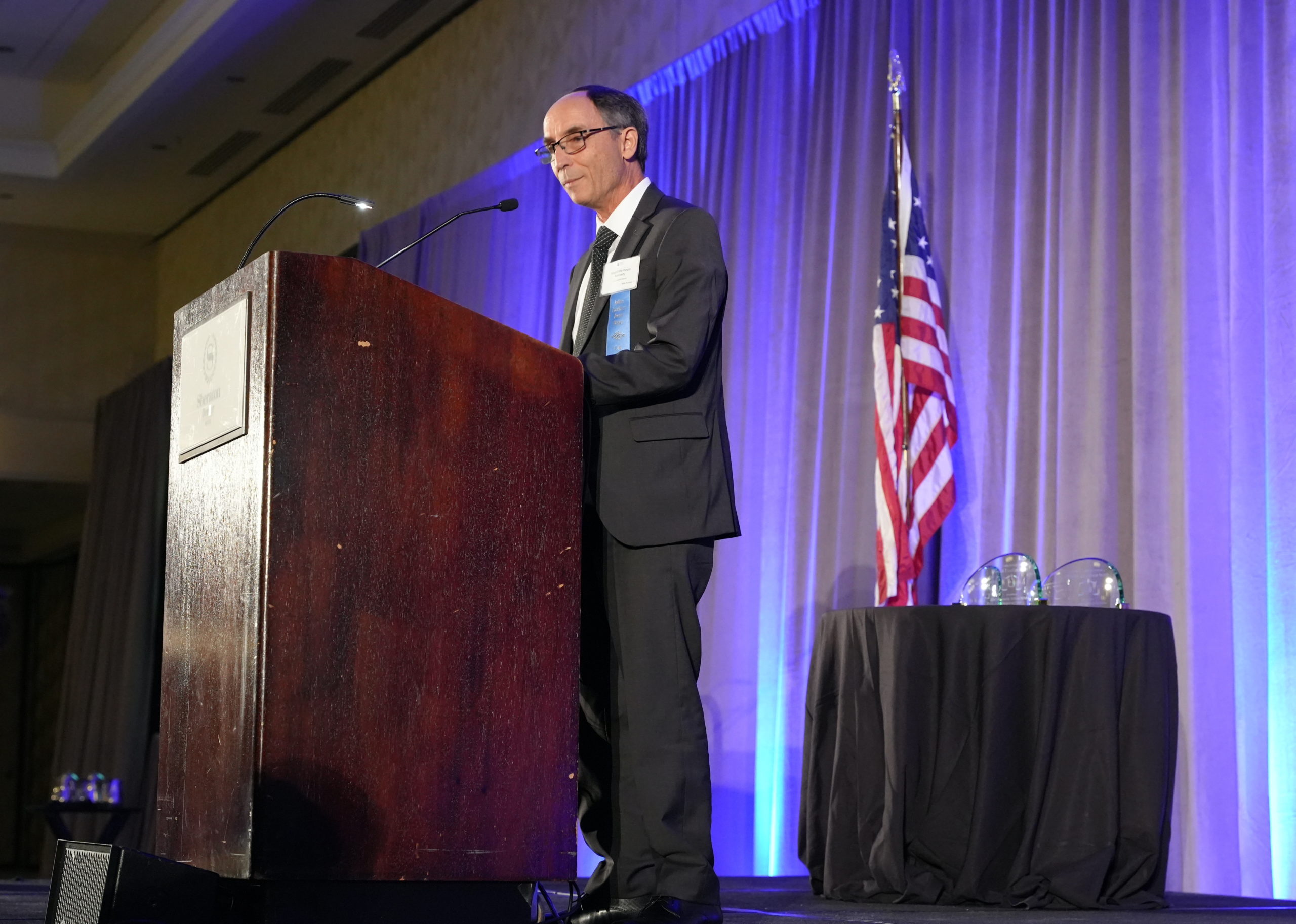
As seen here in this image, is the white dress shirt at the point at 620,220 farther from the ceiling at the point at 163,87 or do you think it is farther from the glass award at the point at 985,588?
the ceiling at the point at 163,87

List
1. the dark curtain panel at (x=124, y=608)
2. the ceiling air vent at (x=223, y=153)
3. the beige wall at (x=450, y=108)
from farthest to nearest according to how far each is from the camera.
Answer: the dark curtain panel at (x=124, y=608) < the ceiling air vent at (x=223, y=153) < the beige wall at (x=450, y=108)

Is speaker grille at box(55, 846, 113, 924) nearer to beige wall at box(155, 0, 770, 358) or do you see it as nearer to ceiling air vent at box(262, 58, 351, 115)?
beige wall at box(155, 0, 770, 358)

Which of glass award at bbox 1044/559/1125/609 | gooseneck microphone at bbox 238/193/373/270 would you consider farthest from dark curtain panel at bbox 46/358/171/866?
gooseneck microphone at bbox 238/193/373/270

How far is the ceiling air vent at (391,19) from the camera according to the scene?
25.4ft

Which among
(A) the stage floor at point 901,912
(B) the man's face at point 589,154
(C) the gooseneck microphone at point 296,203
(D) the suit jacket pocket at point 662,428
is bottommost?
(A) the stage floor at point 901,912

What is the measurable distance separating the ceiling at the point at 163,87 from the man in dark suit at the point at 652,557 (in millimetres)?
6058

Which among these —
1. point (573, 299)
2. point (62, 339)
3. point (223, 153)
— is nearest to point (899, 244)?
point (573, 299)

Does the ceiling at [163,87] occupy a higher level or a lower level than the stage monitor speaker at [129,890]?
higher

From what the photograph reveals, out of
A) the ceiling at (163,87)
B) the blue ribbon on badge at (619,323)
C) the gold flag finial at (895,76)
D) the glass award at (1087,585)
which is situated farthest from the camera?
the ceiling at (163,87)

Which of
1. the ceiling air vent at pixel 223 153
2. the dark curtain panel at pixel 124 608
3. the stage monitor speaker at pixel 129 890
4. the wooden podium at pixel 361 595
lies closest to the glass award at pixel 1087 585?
the wooden podium at pixel 361 595

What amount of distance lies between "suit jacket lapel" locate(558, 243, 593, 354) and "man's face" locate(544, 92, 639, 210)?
0.09 meters

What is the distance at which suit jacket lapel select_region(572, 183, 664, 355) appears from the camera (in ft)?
7.20

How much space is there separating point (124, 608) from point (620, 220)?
9103 millimetres

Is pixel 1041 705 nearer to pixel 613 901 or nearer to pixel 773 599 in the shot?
pixel 613 901
